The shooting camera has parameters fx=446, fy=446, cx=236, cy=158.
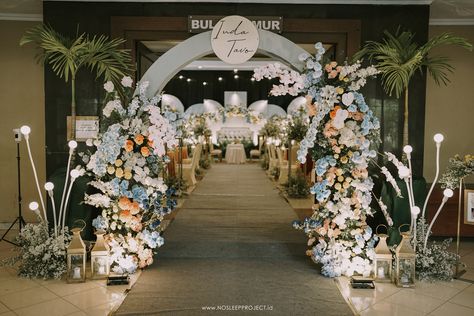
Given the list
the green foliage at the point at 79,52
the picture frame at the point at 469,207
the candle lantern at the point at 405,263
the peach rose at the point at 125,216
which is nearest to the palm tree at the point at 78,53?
the green foliage at the point at 79,52

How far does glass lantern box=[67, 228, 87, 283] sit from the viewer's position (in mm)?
4281

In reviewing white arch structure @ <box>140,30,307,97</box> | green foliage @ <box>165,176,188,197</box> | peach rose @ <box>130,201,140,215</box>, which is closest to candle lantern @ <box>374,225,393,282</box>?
white arch structure @ <box>140,30,307,97</box>

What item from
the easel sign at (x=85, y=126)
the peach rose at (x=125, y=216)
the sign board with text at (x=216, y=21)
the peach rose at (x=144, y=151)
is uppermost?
the sign board with text at (x=216, y=21)

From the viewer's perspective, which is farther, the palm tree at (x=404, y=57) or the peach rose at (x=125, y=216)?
the palm tree at (x=404, y=57)

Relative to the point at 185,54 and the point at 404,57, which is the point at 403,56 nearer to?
the point at 404,57

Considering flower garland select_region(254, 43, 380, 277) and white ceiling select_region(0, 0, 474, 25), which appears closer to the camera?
flower garland select_region(254, 43, 380, 277)

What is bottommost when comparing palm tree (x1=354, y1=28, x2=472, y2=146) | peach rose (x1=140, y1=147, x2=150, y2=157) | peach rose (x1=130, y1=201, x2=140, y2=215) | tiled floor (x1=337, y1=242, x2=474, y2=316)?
tiled floor (x1=337, y1=242, x2=474, y2=316)

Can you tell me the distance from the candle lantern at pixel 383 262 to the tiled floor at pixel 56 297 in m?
2.39

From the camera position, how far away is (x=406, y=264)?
427 cm

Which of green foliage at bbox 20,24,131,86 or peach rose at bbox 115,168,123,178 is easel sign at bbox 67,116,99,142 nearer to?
green foliage at bbox 20,24,131,86

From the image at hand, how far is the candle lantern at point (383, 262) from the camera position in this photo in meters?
4.31

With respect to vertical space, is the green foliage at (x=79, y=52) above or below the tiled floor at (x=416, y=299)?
above

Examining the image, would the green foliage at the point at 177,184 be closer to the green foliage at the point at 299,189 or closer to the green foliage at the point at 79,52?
the green foliage at the point at 299,189

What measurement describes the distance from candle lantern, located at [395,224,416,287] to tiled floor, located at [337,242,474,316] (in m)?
0.08
